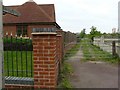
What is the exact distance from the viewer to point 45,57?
507cm

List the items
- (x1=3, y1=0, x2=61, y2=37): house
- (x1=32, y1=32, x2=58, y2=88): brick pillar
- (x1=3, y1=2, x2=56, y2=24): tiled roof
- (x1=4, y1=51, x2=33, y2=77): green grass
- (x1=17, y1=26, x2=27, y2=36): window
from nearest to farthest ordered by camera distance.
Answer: (x1=32, y1=32, x2=58, y2=88): brick pillar, (x1=4, y1=51, x2=33, y2=77): green grass, (x1=3, y1=0, x2=61, y2=37): house, (x1=3, y1=2, x2=56, y2=24): tiled roof, (x1=17, y1=26, x2=27, y2=36): window

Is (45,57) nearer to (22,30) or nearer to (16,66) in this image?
(16,66)

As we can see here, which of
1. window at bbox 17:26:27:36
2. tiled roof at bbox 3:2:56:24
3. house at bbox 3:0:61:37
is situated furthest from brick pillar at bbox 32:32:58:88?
window at bbox 17:26:27:36

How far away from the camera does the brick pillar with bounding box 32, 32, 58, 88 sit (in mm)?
5062

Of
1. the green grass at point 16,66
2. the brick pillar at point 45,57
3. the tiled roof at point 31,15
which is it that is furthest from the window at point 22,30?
the brick pillar at point 45,57

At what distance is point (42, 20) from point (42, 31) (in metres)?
24.1

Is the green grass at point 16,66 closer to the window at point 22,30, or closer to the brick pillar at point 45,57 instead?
the brick pillar at point 45,57

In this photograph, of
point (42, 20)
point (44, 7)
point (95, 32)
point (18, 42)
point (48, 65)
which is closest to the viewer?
point (48, 65)

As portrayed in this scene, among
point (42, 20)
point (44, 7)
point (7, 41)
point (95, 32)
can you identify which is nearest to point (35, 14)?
point (42, 20)

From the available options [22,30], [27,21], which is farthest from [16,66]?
[22,30]

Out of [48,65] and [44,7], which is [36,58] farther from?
[44,7]

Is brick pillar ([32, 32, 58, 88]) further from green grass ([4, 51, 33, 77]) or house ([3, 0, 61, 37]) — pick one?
house ([3, 0, 61, 37])

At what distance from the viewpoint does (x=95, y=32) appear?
159ft

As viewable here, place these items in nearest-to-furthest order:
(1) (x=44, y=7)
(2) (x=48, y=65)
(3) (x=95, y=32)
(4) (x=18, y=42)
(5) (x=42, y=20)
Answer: (2) (x=48, y=65) < (4) (x=18, y=42) < (5) (x=42, y=20) < (1) (x=44, y=7) < (3) (x=95, y=32)
